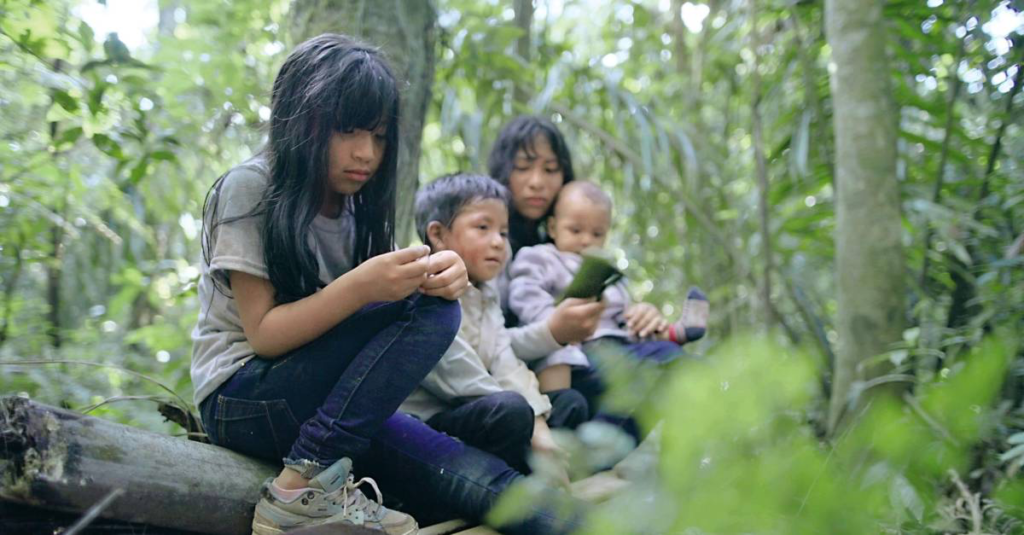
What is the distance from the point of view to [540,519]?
183 cm

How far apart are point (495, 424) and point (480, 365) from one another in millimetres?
188

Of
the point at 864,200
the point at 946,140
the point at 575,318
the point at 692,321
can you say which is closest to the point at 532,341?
the point at 575,318

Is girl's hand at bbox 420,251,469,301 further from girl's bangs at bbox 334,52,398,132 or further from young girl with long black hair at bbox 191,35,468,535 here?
girl's bangs at bbox 334,52,398,132

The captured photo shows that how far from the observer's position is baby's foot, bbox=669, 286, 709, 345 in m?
2.72

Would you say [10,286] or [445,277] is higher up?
[445,277]

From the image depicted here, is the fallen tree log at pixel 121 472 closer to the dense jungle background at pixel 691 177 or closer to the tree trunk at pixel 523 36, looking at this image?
the dense jungle background at pixel 691 177

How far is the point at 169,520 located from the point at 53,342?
8.50 feet

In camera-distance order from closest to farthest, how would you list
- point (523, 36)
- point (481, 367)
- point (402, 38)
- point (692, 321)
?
point (481, 367) → point (402, 38) → point (692, 321) → point (523, 36)

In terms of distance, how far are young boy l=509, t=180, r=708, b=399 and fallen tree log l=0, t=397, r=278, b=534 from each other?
3.73 ft

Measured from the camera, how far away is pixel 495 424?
201 centimetres

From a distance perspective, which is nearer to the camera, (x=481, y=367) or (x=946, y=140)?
(x=481, y=367)

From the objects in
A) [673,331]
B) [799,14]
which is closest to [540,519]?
[673,331]

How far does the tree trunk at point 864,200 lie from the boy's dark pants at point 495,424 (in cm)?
106

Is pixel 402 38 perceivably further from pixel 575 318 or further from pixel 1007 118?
pixel 1007 118
